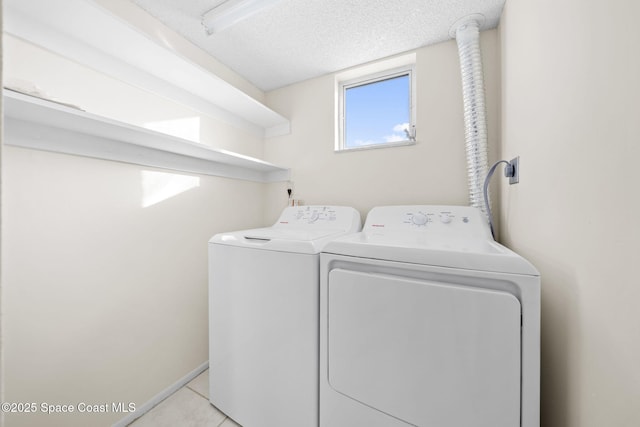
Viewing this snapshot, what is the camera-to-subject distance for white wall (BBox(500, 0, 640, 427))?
482mm

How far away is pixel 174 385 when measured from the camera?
1.49 m

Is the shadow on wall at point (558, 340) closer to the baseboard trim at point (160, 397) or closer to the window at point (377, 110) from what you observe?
the window at point (377, 110)

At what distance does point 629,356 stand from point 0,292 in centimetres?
110

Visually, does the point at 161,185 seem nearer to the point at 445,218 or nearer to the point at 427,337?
the point at 427,337

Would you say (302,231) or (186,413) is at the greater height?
(302,231)

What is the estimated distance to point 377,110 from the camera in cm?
192

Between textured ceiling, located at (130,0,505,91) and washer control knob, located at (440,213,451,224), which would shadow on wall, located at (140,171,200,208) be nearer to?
textured ceiling, located at (130,0,505,91)

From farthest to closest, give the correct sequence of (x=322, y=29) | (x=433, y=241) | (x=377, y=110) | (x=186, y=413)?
1. (x=377, y=110)
2. (x=322, y=29)
3. (x=186, y=413)
4. (x=433, y=241)

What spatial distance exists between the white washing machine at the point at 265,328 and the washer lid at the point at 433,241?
23cm

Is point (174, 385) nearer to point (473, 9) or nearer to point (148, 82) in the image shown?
point (148, 82)

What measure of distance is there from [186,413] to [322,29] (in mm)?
2431

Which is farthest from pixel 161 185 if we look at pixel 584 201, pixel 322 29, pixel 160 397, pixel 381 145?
pixel 584 201

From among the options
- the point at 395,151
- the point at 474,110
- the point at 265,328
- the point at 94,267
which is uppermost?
the point at 474,110

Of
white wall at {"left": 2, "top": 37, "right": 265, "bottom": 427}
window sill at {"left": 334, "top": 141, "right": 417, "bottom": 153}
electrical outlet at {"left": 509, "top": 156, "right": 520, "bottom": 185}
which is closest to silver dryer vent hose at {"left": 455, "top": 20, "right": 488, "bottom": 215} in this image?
electrical outlet at {"left": 509, "top": 156, "right": 520, "bottom": 185}
